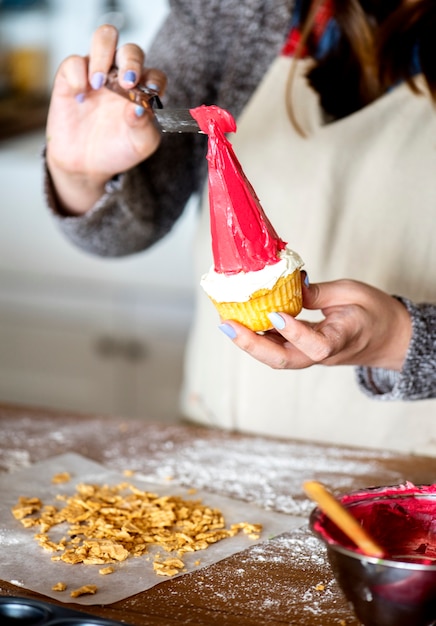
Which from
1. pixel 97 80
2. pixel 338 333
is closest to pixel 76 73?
pixel 97 80

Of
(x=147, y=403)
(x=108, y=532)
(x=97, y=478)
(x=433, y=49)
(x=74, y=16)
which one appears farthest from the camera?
(x=74, y=16)

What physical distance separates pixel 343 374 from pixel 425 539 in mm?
575

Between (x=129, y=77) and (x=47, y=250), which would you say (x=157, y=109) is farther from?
(x=47, y=250)

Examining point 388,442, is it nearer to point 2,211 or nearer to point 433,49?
point 433,49

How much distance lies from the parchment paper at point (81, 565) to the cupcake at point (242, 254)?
0.83 ft

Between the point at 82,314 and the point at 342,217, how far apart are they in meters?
1.44

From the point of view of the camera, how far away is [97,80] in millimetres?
1160

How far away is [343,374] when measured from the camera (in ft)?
4.55

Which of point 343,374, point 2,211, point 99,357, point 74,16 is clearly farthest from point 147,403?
point 74,16

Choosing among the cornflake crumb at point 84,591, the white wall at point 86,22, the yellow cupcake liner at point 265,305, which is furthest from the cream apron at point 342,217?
the white wall at point 86,22

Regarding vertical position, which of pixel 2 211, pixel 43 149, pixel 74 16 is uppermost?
pixel 74 16

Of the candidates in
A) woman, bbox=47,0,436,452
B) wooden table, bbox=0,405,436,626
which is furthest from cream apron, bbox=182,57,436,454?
wooden table, bbox=0,405,436,626

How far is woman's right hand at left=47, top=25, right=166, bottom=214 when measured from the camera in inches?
45.9

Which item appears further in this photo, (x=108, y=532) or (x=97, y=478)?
(x=97, y=478)
